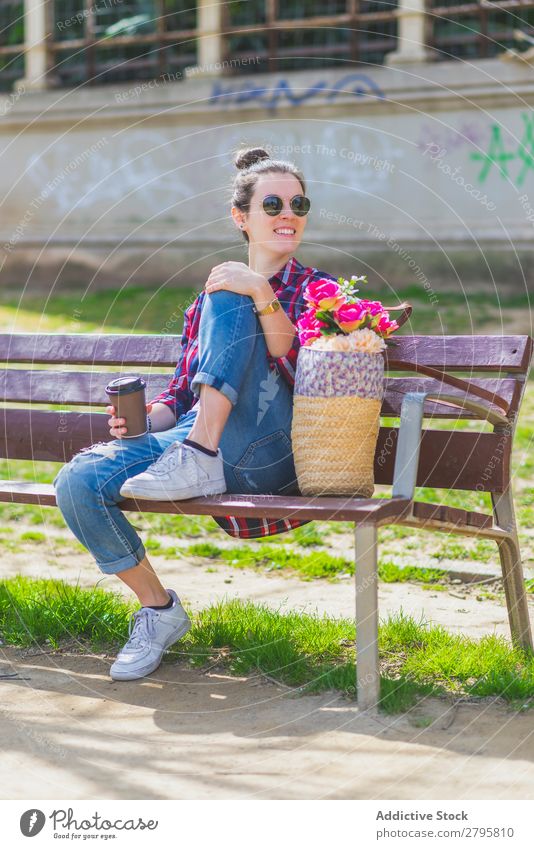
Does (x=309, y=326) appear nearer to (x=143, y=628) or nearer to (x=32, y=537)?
(x=143, y=628)

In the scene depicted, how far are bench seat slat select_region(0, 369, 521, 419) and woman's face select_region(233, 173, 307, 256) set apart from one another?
1.93ft

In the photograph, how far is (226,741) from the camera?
9.84 ft

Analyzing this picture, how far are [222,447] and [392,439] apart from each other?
1.95 feet

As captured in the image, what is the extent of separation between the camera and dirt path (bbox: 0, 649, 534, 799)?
2.69 m

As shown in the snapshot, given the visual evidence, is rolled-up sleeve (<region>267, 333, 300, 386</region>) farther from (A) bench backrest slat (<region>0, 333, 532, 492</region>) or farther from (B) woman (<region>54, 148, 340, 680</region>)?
(A) bench backrest slat (<region>0, 333, 532, 492</region>)

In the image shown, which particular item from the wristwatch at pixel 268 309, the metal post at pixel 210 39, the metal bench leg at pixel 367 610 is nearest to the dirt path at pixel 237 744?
the metal bench leg at pixel 367 610

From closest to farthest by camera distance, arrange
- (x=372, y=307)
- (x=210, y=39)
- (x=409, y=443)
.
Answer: (x=409, y=443) < (x=372, y=307) < (x=210, y=39)

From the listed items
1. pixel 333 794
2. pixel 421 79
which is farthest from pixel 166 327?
pixel 333 794

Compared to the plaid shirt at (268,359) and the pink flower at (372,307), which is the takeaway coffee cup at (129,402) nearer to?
the plaid shirt at (268,359)

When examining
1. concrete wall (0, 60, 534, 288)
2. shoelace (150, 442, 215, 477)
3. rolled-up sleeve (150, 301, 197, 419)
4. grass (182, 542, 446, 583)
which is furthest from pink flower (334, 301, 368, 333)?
concrete wall (0, 60, 534, 288)

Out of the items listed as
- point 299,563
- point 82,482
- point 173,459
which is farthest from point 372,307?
point 299,563

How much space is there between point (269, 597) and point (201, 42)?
11536 millimetres
